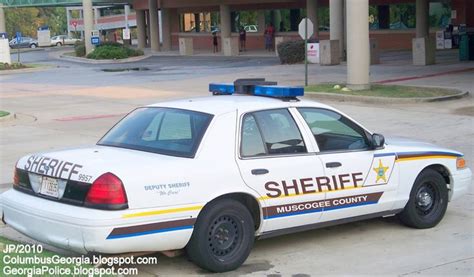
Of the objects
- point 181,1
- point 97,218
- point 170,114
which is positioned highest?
point 181,1

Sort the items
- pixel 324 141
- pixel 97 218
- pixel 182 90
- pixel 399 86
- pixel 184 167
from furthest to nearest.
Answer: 1. pixel 182 90
2. pixel 399 86
3. pixel 324 141
4. pixel 184 167
5. pixel 97 218

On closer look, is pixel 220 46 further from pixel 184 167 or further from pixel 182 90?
pixel 184 167

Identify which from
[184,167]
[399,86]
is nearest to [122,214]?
[184,167]

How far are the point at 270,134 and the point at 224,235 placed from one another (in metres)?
1.07

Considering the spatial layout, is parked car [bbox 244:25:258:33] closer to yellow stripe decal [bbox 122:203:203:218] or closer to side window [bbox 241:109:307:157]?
side window [bbox 241:109:307:157]

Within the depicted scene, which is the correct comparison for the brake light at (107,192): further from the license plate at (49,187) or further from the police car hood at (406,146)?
the police car hood at (406,146)

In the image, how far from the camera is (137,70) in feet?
126

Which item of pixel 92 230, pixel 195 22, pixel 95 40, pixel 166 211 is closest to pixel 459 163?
pixel 166 211

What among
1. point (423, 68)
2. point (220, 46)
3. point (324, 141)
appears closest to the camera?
point (324, 141)

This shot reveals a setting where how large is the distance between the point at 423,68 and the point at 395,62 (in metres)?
4.20

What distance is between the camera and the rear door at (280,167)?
670cm

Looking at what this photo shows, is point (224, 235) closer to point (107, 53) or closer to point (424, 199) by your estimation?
point (424, 199)

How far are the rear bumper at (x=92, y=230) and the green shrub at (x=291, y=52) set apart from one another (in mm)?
29705

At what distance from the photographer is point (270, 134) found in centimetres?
700
